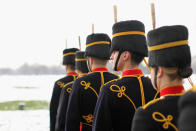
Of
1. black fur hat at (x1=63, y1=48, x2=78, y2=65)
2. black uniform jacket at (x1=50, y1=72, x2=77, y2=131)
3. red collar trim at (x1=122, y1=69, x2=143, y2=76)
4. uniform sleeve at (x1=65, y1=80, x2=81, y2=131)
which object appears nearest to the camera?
red collar trim at (x1=122, y1=69, x2=143, y2=76)

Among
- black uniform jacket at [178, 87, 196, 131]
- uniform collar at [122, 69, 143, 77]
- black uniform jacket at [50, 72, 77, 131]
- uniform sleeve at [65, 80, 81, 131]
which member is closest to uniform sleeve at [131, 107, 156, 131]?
black uniform jacket at [178, 87, 196, 131]

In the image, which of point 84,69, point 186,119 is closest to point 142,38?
point 186,119

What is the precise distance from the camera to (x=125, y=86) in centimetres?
288

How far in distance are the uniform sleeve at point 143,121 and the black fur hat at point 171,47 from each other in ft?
1.28

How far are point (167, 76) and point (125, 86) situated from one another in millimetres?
890

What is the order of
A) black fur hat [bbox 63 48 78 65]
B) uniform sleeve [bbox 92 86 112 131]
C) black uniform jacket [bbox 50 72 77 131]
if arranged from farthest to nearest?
black fur hat [bbox 63 48 78 65] → black uniform jacket [bbox 50 72 77 131] → uniform sleeve [bbox 92 86 112 131]

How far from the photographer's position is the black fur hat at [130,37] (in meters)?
3.00

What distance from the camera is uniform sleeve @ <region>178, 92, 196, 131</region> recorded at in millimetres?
1118

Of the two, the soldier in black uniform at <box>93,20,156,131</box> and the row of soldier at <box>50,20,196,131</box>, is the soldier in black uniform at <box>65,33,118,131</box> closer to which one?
the row of soldier at <box>50,20,196,131</box>

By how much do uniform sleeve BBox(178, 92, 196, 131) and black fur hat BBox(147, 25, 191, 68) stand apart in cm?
81

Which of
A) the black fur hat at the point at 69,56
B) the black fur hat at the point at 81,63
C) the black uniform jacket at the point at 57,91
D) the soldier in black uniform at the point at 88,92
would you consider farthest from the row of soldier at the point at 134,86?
the black fur hat at the point at 69,56

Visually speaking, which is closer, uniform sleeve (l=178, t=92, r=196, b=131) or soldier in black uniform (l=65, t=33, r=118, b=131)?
uniform sleeve (l=178, t=92, r=196, b=131)

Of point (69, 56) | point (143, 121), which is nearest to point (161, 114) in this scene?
point (143, 121)

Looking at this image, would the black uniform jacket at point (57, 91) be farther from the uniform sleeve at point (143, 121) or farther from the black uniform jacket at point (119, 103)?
the uniform sleeve at point (143, 121)
